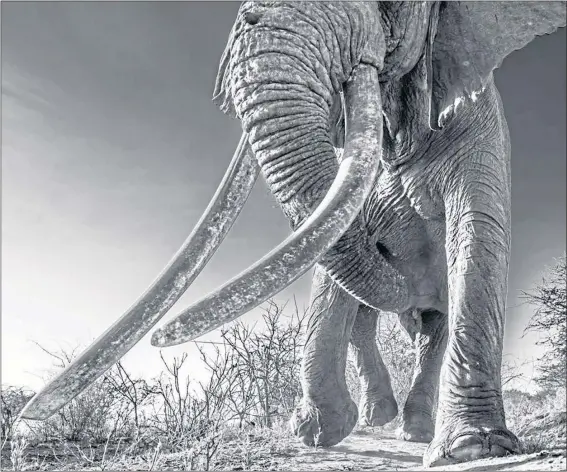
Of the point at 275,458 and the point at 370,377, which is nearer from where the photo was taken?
the point at 275,458

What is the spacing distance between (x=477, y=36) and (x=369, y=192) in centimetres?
150

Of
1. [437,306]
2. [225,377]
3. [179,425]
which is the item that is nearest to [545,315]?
[437,306]

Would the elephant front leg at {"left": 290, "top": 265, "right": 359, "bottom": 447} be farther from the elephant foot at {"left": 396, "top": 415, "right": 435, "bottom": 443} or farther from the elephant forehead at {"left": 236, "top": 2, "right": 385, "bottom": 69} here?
the elephant forehead at {"left": 236, "top": 2, "right": 385, "bottom": 69}

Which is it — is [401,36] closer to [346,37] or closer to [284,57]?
[346,37]

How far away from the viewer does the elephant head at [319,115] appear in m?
2.29

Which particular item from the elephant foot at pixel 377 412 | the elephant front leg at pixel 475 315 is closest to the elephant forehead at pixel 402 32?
the elephant front leg at pixel 475 315

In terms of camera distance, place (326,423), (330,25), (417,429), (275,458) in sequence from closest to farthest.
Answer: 1. (330,25)
2. (275,458)
3. (326,423)
4. (417,429)

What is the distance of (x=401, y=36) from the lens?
3277mm

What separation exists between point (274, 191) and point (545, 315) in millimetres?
4424

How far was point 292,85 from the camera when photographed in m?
2.68

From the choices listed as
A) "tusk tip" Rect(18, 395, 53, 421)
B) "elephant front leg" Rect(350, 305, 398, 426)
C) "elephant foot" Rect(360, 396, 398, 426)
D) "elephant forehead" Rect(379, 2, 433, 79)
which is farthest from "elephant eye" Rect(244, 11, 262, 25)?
"elephant foot" Rect(360, 396, 398, 426)

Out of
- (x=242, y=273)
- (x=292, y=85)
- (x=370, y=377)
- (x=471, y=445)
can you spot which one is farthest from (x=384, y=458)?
(x=292, y=85)

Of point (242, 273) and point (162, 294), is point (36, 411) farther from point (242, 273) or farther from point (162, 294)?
point (242, 273)

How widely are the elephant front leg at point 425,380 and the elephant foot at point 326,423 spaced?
28.1 inches
